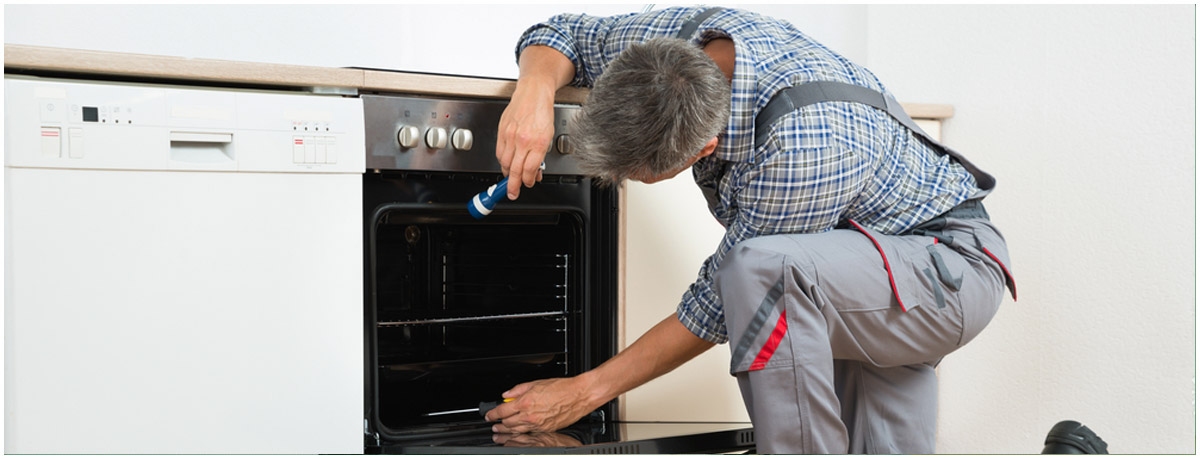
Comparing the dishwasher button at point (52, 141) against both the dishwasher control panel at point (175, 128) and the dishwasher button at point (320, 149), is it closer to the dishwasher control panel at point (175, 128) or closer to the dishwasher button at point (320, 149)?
the dishwasher control panel at point (175, 128)

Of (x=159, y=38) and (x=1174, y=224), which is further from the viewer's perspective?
(x=159, y=38)

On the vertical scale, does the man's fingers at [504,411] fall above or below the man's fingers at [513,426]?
above

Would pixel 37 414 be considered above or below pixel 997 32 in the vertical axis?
below

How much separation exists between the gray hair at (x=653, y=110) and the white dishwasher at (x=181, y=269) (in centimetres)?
38

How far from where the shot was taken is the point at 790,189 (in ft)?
3.85

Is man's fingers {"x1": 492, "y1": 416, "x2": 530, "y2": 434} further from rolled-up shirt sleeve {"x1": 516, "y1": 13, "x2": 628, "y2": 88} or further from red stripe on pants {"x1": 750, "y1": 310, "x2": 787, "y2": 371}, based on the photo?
rolled-up shirt sleeve {"x1": 516, "y1": 13, "x2": 628, "y2": 88}

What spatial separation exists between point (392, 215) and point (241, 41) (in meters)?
0.68

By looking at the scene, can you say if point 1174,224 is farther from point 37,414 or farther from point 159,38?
point 159,38

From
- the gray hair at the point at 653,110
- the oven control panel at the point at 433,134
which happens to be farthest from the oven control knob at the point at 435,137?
the gray hair at the point at 653,110

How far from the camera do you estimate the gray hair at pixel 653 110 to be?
1114mm

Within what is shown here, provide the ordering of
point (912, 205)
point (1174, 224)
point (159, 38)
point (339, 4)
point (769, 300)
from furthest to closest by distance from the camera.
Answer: point (339, 4), point (159, 38), point (1174, 224), point (912, 205), point (769, 300)

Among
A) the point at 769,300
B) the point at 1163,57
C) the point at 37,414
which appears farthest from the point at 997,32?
the point at 37,414

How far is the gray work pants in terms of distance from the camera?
114 centimetres

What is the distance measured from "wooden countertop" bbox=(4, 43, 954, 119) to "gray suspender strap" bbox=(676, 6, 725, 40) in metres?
0.21
